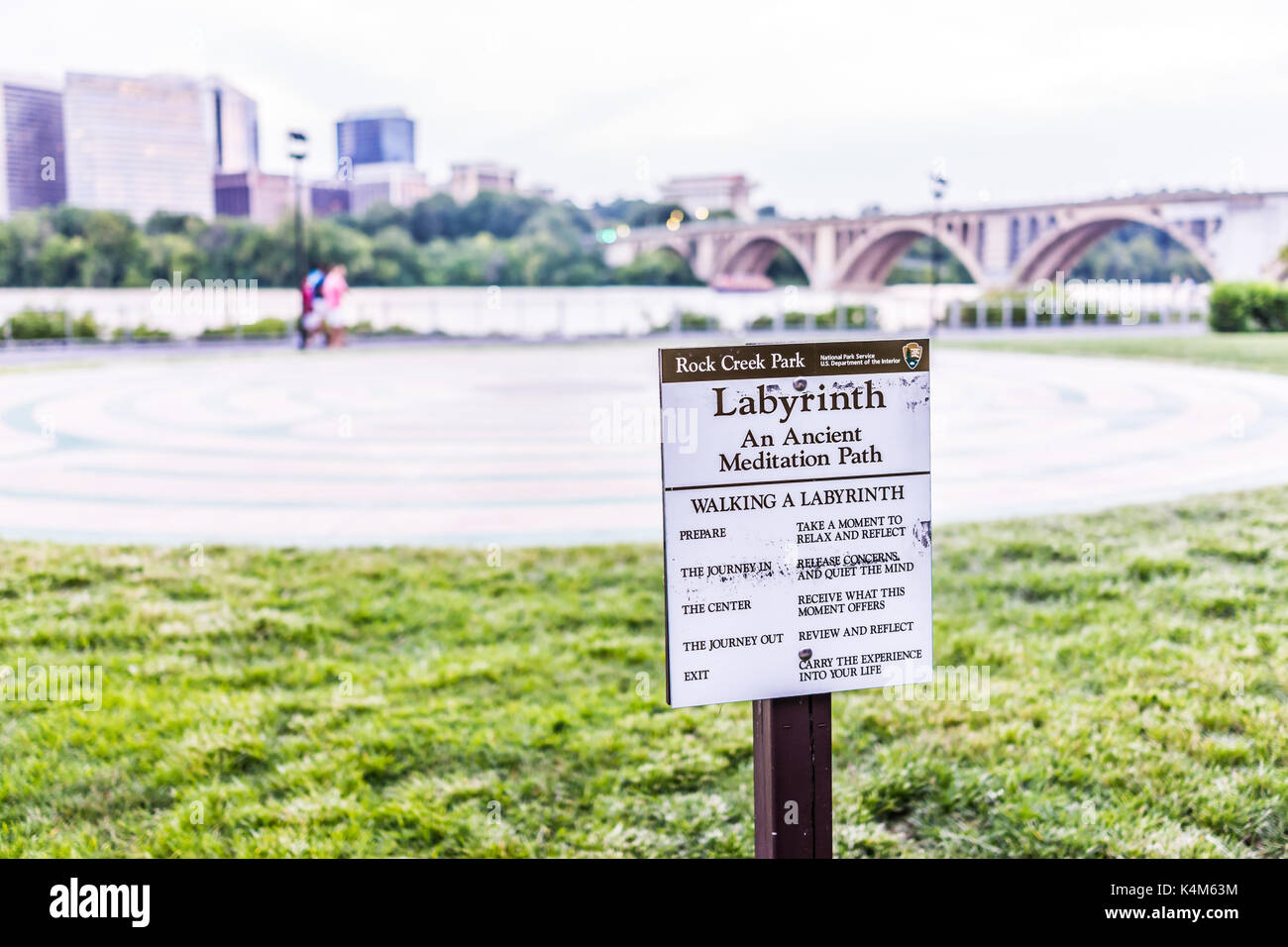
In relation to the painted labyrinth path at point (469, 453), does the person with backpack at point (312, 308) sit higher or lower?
higher

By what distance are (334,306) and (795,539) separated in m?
26.3

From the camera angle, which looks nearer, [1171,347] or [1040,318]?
[1171,347]

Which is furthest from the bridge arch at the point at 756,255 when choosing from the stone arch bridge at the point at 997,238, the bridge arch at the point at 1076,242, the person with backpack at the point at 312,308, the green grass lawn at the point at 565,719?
the green grass lawn at the point at 565,719

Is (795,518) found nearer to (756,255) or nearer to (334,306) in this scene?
(334,306)

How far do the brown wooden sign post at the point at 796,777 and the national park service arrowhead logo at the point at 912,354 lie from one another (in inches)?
28.9

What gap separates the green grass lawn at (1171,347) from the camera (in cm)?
1967

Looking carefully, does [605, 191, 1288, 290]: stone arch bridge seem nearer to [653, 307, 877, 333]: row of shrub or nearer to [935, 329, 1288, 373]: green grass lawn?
[653, 307, 877, 333]: row of shrub

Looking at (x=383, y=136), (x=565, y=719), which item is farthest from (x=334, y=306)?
(x=565, y=719)

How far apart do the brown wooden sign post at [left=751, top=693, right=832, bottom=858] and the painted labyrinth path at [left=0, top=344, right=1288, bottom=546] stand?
4.66 metres

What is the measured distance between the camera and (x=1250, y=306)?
28266 millimetres

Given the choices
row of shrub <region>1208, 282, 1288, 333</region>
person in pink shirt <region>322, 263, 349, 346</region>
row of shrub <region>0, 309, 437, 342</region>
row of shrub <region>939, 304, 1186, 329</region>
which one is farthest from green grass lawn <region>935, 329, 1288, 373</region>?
row of shrub <region>0, 309, 437, 342</region>

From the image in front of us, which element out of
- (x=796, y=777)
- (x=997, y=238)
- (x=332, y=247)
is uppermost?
(x=997, y=238)

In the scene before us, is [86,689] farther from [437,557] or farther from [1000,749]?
[1000,749]

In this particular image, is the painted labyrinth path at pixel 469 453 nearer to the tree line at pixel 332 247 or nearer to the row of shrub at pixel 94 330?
the row of shrub at pixel 94 330
